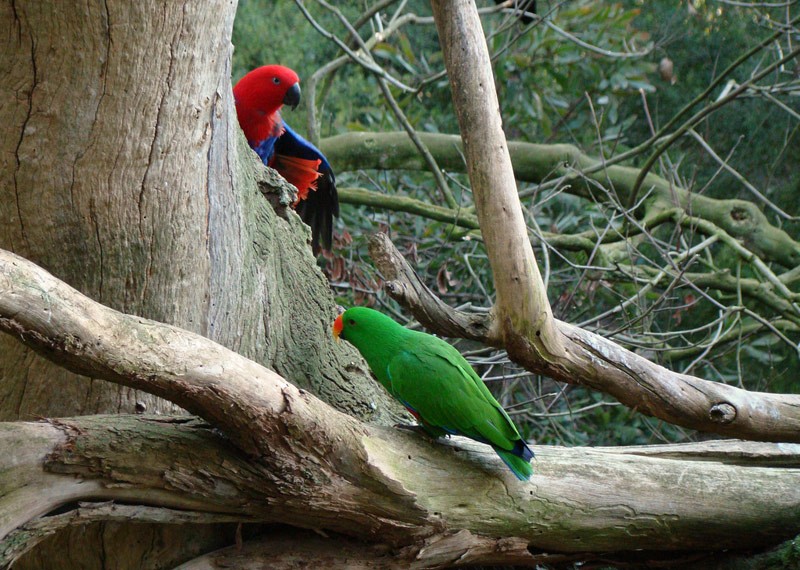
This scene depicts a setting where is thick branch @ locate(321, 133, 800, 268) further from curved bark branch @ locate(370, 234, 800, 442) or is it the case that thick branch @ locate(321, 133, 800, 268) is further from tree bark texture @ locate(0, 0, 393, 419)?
tree bark texture @ locate(0, 0, 393, 419)

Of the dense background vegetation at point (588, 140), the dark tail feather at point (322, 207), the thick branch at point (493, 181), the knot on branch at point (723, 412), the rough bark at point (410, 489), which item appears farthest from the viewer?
the dense background vegetation at point (588, 140)

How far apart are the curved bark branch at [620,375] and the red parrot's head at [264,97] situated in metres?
1.42

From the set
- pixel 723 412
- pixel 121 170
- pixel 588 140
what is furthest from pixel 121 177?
pixel 588 140

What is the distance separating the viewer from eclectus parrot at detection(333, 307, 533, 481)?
1773 millimetres

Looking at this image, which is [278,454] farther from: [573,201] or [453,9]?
[573,201]

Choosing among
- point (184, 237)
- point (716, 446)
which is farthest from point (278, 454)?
point (716, 446)

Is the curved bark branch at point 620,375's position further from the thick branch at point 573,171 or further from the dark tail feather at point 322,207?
the thick branch at point 573,171

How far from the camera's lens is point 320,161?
3221 millimetres

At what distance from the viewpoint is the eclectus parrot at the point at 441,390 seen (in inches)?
69.8

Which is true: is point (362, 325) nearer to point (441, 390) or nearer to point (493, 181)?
point (441, 390)

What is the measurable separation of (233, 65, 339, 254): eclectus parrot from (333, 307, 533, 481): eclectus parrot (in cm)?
127

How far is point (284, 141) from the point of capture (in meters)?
3.23

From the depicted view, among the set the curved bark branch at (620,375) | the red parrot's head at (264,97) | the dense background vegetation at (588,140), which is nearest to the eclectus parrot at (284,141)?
the red parrot's head at (264,97)

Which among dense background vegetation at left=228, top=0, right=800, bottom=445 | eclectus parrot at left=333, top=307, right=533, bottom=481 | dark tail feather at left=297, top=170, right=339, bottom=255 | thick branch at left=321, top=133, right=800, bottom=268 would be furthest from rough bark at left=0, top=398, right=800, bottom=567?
thick branch at left=321, top=133, right=800, bottom=268
